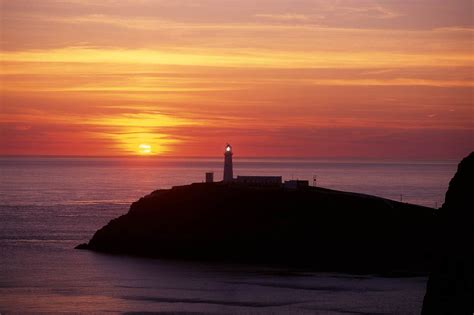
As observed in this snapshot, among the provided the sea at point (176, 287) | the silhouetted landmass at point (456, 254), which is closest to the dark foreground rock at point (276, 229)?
the sea at point (176, 287)

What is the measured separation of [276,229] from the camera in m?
72.6

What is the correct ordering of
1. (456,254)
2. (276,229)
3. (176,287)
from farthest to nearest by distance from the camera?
(276,229)
(176,287)
(456,254)

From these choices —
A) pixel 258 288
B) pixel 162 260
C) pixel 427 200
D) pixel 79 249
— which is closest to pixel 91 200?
pixel 427 200

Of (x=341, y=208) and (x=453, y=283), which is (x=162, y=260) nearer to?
(x=341, y=208)

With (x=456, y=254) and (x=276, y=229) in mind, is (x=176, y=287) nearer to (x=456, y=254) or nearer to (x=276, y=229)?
(x=276, y=229)

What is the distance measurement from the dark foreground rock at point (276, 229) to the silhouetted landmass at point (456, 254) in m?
37.3

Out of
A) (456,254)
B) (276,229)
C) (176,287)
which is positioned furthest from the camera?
(276,229)

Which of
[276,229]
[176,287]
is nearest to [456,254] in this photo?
[176,287]

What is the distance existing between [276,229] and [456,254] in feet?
141

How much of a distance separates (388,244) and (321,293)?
490 inches

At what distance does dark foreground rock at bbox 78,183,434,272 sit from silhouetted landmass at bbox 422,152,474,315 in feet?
122

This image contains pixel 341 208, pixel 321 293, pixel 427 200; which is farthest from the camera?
pixel 427 200

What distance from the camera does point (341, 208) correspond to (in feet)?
249

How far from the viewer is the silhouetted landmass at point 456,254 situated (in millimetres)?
29188
